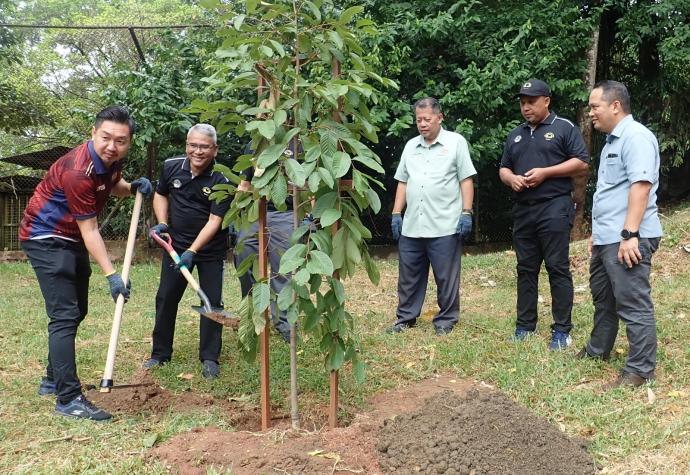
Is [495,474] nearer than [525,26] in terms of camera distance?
Yes

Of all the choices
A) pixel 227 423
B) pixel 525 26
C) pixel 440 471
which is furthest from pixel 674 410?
pixel 525 26

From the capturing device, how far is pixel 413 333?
197 inches

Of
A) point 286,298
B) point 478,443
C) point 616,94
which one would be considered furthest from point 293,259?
point 616,94

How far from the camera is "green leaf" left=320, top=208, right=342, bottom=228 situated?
2.76 meters

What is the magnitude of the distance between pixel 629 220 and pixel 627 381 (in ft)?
3.16

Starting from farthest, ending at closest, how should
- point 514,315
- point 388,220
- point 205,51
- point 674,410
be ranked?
point 388,220 < point 205,51 < point 514,315 < point 674,410

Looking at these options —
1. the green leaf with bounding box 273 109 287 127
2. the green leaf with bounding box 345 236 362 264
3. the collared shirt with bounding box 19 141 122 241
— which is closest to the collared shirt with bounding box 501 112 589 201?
the green leaf with bounding box 345 236 362 264

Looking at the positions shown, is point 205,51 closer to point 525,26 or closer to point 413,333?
point 525,26

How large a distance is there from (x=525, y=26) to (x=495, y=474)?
7303 millimetres

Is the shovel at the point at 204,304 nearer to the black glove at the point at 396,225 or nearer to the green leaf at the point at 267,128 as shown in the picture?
the green leaf at the point at 267,128

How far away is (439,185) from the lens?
196 inches

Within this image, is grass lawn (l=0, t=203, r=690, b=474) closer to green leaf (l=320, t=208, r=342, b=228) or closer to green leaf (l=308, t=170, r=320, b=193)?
green leaf (l=320, t=208, r=342, b=228)

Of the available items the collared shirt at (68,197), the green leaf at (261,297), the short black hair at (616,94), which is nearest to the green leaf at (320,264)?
the green leaf at (261,297)

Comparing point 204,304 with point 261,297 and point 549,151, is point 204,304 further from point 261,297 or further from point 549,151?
point 549,151
